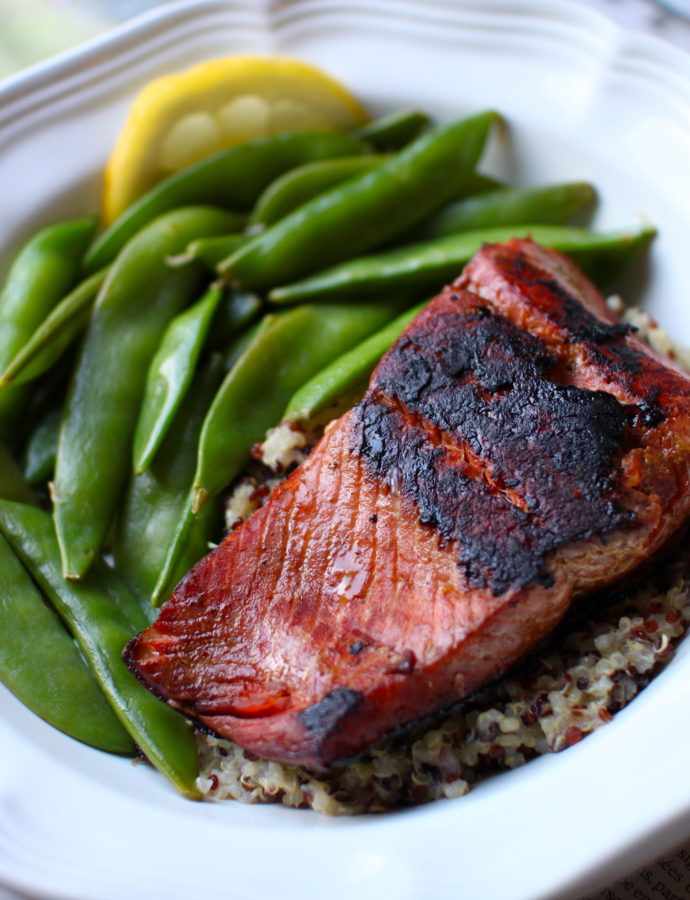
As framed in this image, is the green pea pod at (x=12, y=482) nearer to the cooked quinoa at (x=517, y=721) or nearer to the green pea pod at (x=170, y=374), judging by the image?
the green pea pod at (x=170, y=374)

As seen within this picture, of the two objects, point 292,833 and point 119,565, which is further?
point 119,565

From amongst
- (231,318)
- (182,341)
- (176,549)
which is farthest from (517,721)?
(231,318)

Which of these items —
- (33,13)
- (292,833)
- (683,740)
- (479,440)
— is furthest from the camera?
(33,13)

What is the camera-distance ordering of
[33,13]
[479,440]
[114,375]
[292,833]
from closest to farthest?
[292,833], [479,440], [114,375], [33,13]

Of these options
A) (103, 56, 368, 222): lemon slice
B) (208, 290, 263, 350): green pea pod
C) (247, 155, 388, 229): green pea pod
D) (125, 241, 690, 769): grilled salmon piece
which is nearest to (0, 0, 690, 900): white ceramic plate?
(103, 56, 368, 222): lemon slice

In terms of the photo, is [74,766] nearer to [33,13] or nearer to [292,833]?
[292,833]

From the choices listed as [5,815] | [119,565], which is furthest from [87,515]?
[5,815]

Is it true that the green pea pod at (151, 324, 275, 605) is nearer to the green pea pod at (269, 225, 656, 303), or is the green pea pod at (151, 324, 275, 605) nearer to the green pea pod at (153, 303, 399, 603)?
the green pea pod at (153, 303, 399, 603)

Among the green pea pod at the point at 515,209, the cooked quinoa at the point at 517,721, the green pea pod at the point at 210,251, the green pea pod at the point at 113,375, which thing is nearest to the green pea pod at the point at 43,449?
the green pea pod at the point at 113,375

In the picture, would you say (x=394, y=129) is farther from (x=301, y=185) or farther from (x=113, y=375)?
(x=113, y=375)
